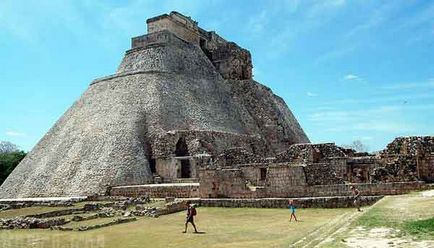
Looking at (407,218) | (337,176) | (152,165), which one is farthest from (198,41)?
(407,218)

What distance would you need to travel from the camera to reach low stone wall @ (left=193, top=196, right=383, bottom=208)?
16.9 metres

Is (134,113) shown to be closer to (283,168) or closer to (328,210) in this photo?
(283,168)

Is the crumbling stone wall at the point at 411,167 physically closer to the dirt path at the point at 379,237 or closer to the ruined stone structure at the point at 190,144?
the ruined stone structure at the point at 190,144

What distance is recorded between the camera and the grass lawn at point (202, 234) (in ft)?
37.7

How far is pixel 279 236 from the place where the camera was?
11570mm

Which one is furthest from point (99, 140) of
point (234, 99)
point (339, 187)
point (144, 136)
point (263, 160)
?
point (339, 187)

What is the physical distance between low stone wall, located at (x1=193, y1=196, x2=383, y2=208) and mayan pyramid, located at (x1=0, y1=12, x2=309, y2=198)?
875 centimetres

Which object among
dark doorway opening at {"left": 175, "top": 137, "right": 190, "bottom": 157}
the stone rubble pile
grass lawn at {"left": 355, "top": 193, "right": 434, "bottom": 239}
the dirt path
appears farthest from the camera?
dark doorway opening at {"left": 175, "top": 137, "right": 190, "bottom": 157}

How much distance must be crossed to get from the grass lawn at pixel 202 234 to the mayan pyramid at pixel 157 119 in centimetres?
1168

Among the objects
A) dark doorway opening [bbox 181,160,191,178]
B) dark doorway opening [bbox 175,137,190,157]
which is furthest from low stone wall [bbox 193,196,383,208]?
dark doorway opening [bbox 175,137,190,157]

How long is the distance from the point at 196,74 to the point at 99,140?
484 inches

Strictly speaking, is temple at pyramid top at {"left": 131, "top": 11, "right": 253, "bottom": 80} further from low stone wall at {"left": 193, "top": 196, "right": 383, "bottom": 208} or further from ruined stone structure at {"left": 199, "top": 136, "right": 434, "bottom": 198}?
low stone wall at {"left": 193, "top": 196, "right": 383, "bottom": 208}

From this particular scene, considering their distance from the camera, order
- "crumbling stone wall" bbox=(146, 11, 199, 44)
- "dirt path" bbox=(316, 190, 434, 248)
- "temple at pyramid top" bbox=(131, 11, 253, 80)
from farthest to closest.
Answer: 1. "crumbling stone wall" bbox=(146, 11, 199, 44)
2. "temple at pyramid top" bbox=(131, 11, 253, 80)
3. "dirt path" bbox=(316, 190, 434, 248)

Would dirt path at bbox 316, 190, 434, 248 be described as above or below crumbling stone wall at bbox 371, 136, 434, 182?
below
